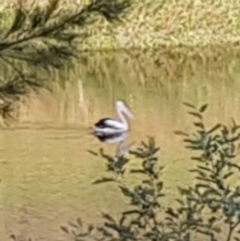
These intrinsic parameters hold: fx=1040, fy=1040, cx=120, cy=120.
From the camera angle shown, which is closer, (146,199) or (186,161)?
(146,199)

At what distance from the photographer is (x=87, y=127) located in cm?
777

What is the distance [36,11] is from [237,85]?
7.03 m

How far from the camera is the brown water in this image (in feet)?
15.0

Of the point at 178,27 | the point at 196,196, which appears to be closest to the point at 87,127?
the point at 196,196

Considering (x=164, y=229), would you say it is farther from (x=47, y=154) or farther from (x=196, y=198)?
(x=47, y=154)

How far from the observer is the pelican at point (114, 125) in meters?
7.46

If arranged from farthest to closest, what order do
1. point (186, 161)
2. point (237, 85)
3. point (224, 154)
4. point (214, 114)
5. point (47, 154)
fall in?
point (237, 85)
point (214, 114)
point (47, 154)
point (186, 161)
point (224, 154)

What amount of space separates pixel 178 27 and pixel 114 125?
6.27 m

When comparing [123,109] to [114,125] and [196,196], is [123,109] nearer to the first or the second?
[114,125]

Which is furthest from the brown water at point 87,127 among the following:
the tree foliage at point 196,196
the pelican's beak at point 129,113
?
the tree foliage at point 196,196

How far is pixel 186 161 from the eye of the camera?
17.9 ft

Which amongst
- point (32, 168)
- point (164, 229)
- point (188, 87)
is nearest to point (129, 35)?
point (188, 87)

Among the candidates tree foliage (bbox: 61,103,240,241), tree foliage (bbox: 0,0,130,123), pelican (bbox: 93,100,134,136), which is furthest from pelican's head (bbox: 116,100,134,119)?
tree foliage (bbox: 0,0,130,123)

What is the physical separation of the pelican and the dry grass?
5590 millimetres
